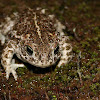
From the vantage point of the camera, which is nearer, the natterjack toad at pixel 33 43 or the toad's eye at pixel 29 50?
the natterjack toad at pixel 33 43

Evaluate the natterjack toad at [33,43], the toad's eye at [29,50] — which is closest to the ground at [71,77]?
the natterjack toad at [33,43]

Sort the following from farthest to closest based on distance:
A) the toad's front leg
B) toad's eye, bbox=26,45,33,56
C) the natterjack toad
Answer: the toad's front leg < toad's eye, bbox=26,45,33,56 < the natterjack toad

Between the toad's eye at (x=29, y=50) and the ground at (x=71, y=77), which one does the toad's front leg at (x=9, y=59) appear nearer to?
the ground at (x=71, y=77)

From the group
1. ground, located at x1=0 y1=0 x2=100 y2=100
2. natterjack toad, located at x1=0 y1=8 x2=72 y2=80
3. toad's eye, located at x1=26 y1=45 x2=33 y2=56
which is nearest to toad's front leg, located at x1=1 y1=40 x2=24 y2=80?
natterjack toad, located at x1=0 y1=8 x2=72 y2=80

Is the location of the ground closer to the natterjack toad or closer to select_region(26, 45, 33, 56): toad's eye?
the natterjack toad

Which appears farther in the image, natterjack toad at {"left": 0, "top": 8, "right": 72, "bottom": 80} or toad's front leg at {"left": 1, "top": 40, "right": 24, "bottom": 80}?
toad's front leg at {"left": 1, "top": 40, "right": 24, "bottom": 80}

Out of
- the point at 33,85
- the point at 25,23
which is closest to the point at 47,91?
the point at 33,85

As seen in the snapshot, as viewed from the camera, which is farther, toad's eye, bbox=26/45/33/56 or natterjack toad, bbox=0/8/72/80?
toad's eye, bbox=26/45/33/56

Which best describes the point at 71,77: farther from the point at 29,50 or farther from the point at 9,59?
the point at 9,59

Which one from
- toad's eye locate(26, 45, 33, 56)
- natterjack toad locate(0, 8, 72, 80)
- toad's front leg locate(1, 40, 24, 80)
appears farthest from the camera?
toad's front leg locate(1, 40, 24, 80)
